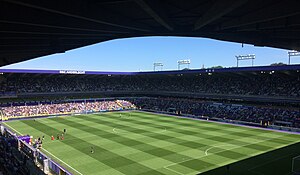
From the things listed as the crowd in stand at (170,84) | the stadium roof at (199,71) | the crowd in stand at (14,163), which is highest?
the stadium roof at (199,71)

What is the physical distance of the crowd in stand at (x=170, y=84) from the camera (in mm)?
55281

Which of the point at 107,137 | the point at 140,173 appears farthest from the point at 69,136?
the point at 140,173

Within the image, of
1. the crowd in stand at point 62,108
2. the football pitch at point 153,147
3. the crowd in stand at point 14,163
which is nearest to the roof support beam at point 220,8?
the crowd in stand at point 14,163

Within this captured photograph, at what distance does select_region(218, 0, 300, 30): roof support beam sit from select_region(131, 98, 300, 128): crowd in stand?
40302mm

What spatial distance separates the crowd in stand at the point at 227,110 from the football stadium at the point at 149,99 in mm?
268

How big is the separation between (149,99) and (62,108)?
92.6ft

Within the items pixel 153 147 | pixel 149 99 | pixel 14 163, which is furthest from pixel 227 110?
pixel 14 163

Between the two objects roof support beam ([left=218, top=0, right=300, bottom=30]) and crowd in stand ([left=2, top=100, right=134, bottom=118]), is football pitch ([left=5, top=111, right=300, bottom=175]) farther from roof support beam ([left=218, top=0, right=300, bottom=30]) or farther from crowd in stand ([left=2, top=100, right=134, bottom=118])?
roof support beam ([left=218, top=0, right=300, bottom=30])

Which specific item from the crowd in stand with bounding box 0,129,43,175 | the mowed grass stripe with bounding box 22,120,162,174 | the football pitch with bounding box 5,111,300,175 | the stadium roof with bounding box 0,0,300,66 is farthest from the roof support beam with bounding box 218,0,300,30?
the mowed grass stripe with bounding box 22,120,162,174

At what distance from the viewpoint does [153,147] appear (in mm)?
31188

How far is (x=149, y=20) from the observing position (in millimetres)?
10742

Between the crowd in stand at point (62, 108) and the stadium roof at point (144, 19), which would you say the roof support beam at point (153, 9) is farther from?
the crowd in stand at point (62, 108)

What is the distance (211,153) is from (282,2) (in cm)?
2263

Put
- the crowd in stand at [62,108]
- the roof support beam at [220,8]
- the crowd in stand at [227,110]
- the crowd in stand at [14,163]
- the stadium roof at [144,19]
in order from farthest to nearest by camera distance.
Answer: the crowd in stand at [62,108] → the crowd in stand at [227,110] → the crowd in stand at [14,163] → the stadium roof at [144,19] → the roof support beam at [220,8]
